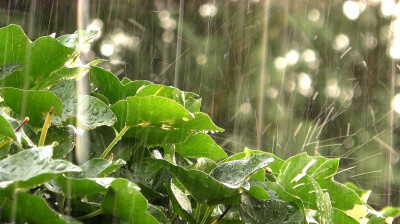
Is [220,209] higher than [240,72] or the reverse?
higher

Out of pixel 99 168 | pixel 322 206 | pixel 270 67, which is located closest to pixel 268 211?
pixel 322 206

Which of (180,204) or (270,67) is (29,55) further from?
(270,67)

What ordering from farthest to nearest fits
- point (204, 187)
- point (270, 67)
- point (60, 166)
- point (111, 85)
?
point (270, 67), point (111, 85), point (204, 187), point (60, 166)

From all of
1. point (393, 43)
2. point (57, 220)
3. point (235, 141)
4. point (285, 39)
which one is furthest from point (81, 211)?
point (393, 43)

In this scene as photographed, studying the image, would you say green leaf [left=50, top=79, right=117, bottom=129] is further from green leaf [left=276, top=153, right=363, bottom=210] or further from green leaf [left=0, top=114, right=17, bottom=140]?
green leaf [left=276, top=153, right=363, bottom=210]

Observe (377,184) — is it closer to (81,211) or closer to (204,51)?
(204,51)

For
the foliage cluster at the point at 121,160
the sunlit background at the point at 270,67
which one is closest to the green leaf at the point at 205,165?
the foliage cluster at the point at 121,160
